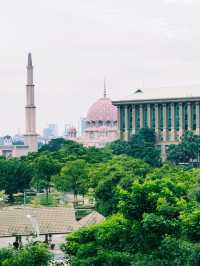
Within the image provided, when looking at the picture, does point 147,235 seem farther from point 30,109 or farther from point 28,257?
point 30,109

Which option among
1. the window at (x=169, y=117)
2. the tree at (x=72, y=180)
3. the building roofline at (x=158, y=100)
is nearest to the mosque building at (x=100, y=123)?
the building roofline at (x=158, y=100)

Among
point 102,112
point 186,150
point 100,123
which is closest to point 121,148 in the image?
point 186,150

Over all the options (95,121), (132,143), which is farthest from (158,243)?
(95,121)

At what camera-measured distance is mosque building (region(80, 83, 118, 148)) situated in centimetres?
18912

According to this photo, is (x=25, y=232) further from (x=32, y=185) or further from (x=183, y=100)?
(x=183, y=100)

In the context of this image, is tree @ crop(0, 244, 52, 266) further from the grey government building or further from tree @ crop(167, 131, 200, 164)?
the grey government building

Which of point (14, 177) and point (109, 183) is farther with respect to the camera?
point (14, 177)

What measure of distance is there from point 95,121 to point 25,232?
133533 millimetres

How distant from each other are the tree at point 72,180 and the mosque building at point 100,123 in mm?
100132

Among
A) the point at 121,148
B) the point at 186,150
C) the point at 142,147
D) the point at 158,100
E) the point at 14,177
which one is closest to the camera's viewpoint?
the point at 14,177

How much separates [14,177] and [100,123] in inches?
4014

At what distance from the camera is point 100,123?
19150 centimetres

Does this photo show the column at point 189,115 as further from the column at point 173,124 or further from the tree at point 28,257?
the tree at point 28,257

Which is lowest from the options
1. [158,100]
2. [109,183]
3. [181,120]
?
[109,183]
